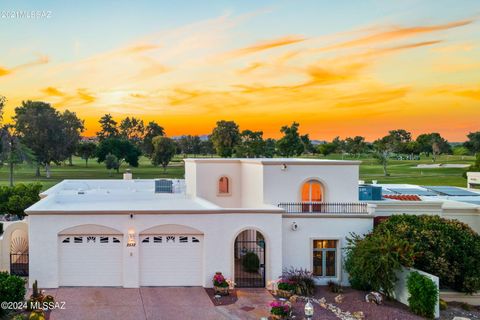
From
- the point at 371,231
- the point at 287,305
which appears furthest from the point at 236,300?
the point at 371,231

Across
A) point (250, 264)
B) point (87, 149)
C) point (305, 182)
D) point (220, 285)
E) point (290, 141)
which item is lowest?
point (220, 285)

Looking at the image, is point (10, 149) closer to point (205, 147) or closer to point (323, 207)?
point (323, 207)

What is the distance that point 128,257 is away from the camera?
16.2 meters

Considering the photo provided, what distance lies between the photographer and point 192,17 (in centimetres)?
2588

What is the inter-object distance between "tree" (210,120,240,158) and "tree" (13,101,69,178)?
26069 mm

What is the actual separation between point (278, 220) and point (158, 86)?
90.6ft

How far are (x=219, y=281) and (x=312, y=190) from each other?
593 cm

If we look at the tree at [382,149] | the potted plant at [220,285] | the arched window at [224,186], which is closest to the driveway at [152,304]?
the potted plant at [220,285]

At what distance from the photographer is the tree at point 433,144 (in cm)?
10275

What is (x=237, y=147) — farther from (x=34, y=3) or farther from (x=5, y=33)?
(x=34, y=3)

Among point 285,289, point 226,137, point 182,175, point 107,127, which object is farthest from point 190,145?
point 285,289

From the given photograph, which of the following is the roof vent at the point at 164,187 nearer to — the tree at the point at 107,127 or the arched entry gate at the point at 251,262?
the arched entry gate at the point at 251,262

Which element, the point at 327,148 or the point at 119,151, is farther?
the point at 327,148

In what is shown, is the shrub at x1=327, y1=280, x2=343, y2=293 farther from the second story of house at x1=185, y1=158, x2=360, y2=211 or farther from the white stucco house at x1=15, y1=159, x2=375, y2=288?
the second story of house at x1=185, y1=158, x2=360, y2=211
